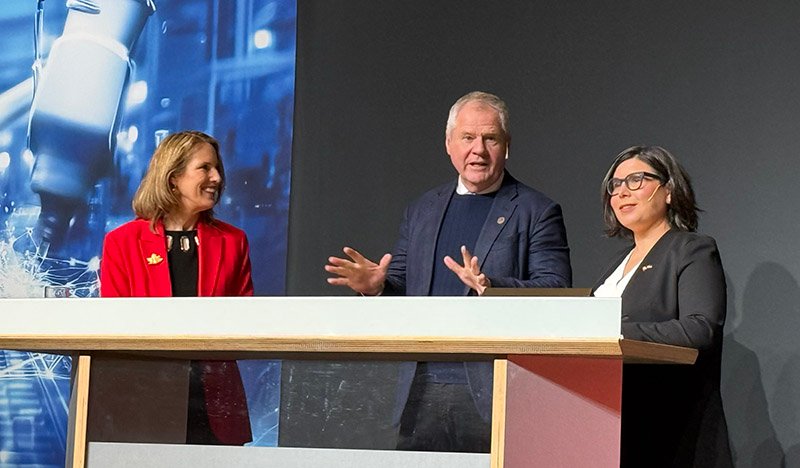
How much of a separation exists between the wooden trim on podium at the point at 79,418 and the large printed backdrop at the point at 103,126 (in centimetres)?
243

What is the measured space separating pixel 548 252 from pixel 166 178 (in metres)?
1.11

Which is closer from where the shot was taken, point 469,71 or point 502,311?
point 502,311

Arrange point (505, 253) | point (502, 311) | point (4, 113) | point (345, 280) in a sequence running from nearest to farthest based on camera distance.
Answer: point (502, 311), point (345, 280), point (505, 253), point (4, 113)

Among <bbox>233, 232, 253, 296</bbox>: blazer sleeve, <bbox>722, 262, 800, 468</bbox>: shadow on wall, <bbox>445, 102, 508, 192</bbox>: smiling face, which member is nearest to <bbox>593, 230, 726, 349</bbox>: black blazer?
<bbox>445, 102, 508, 192</bbox>: smiling face

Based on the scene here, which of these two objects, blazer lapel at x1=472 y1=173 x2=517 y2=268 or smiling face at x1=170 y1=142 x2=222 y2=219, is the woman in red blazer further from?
blazer lapel at x1=472 y1=173 x2=517 y2=268

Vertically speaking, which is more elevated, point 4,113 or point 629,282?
point 4,113

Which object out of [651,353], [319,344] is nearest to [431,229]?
[319,344]

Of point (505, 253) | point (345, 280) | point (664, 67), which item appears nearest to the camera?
point (345, 280)

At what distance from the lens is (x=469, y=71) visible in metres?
4.53

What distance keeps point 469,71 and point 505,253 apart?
52.2 inches

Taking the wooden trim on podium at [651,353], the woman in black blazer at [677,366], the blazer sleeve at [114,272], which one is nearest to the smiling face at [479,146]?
the woman in black blazer at [677,366]

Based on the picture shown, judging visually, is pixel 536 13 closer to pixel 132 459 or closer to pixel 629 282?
pixel 629 282

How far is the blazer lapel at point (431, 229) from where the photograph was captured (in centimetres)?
345

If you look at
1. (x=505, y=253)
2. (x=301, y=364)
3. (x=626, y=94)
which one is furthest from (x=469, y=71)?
(x=301, y=364)
